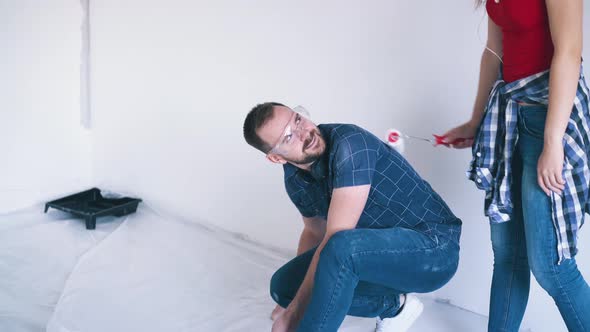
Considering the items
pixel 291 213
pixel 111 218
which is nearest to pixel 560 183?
pixel 291 213

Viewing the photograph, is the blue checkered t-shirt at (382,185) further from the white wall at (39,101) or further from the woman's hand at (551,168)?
the white wall at (39,101)

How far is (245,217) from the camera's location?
2467 mm

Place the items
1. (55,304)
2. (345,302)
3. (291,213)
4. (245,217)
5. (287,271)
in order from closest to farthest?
(345,302), (287,271), (55,304), (291,213), (245,217)

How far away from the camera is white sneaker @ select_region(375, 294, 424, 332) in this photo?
60.3 inches

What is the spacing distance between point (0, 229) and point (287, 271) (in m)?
1.64

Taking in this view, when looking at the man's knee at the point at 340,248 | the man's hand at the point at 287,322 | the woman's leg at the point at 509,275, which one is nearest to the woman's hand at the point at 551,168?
the woman's leg at the point at 509,275

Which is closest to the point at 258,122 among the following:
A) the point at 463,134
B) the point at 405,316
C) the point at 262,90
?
the point at 463,134

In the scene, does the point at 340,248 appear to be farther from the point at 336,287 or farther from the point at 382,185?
the point at 382,185

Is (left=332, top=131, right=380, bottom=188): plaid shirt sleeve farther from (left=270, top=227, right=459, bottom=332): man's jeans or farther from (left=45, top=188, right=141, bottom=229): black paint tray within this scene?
(left=45, top=188, right=141, bottom=229): black paint tray

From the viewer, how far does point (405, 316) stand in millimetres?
1538

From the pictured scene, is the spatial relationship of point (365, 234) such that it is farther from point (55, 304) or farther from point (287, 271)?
point (55, 304)

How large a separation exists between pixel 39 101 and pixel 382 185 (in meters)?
2.11

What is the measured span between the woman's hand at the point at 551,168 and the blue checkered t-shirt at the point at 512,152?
32 mm

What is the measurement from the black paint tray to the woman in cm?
188
